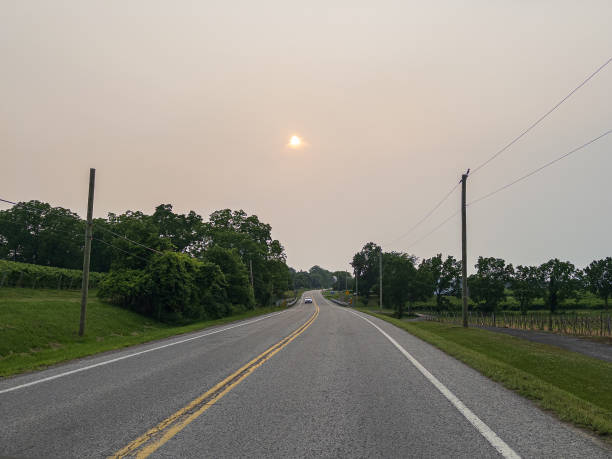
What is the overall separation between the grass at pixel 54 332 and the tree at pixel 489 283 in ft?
246

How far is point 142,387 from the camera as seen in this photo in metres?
6.96

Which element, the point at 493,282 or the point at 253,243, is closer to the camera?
the point at 253,243

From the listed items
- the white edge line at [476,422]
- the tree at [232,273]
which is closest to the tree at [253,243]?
the tree at [232,273]

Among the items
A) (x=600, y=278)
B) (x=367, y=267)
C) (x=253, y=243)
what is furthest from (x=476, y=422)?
(x=367, y=267)

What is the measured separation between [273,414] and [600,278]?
10845cm

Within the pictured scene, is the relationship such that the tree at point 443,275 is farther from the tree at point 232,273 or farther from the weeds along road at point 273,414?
the weeds along road at point 273,414

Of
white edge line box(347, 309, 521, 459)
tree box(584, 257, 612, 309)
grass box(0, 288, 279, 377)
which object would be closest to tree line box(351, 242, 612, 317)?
tree box(584, 257, 612, 309)

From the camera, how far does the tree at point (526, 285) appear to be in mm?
84938

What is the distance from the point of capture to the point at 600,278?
3501 inches

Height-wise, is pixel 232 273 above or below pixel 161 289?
above

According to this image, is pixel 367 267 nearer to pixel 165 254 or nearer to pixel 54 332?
pixel 165 254

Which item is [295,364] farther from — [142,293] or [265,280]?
[265,280]

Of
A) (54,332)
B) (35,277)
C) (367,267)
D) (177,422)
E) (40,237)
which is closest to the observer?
(177,422)

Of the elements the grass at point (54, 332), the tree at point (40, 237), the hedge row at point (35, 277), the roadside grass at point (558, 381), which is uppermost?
the tree at point (40, 237)
